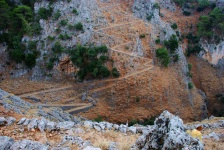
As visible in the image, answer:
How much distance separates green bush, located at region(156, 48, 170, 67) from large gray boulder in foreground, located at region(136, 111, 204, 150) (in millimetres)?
20583

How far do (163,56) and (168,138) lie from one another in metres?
21.4

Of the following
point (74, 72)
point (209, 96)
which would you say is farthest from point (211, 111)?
point (74, 72)

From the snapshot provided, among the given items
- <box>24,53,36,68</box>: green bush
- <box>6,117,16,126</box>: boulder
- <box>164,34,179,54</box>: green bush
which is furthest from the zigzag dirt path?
<box>6,117,16,126</box>: boulder

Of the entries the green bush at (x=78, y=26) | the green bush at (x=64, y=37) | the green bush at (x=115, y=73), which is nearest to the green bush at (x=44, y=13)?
the green bush at (x=64, y=37)

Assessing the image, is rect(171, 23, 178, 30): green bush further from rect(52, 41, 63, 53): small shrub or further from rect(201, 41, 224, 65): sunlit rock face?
rect(52, 41, 63, 53): small shrub

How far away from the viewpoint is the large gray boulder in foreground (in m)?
5.03

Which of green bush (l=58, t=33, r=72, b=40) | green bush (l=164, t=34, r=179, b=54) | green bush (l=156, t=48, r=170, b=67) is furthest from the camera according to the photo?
green bush (l=164, t=34, r=179, b=54)

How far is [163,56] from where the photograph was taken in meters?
25.8

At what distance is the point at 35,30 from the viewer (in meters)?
25.4

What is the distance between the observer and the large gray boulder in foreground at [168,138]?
198 inches

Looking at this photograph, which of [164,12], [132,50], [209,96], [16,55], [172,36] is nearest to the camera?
[16,55]

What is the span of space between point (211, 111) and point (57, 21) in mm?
22413

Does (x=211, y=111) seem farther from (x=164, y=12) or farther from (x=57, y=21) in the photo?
(x=57, y=21)

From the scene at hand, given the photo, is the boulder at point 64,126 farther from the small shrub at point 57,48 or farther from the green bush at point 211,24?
the green bush at point 211,24
